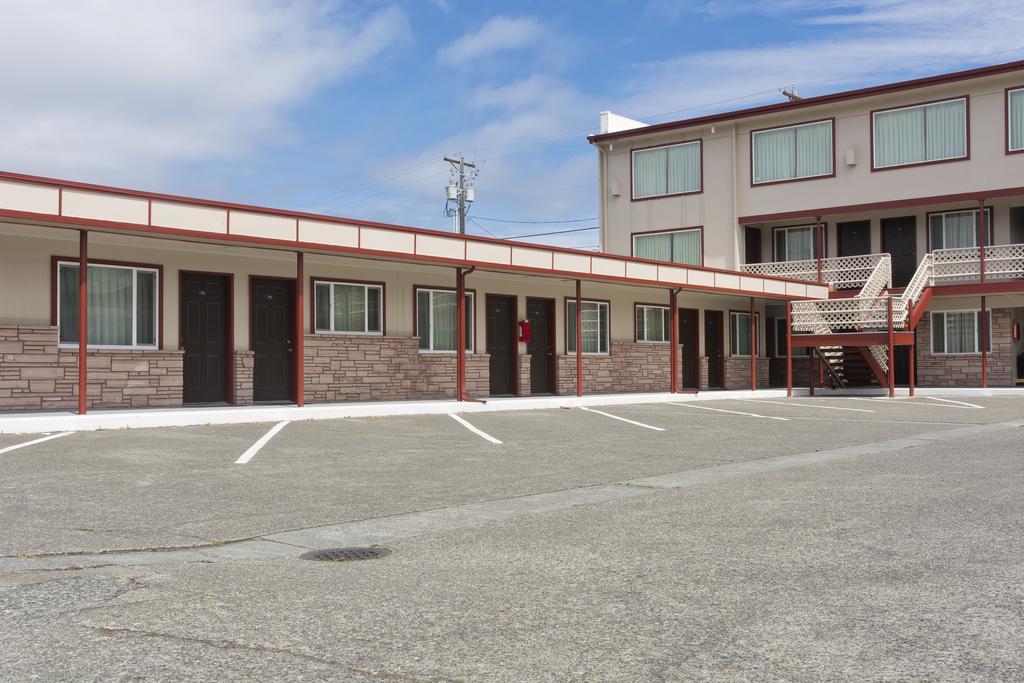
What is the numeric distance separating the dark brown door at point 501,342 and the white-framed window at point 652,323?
5.01 meters

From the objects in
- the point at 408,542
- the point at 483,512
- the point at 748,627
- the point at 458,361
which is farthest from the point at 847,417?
the point at 748,627

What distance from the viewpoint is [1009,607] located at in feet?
15.8

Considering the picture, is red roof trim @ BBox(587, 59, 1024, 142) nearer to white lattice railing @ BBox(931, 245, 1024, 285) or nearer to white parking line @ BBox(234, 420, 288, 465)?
white lattice railing @ BBox(931, 245, 1024, 285)

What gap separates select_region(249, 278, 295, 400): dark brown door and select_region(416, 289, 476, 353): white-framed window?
3.13 metres

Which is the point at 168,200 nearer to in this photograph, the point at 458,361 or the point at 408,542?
the point at 458,361

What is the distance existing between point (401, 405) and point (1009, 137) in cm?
2086

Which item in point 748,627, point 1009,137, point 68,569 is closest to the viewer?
point 748,627

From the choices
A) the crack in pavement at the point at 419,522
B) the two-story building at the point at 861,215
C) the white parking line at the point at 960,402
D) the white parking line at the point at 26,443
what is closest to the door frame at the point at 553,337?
the two-story building at the point at 861,215

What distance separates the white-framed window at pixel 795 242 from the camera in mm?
32812

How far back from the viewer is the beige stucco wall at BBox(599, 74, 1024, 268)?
28438mm

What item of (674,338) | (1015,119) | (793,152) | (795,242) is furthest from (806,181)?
(674,338)

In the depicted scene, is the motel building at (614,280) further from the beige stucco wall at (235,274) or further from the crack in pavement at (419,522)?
the crack in pavement at (419,522)

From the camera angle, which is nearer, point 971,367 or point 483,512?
point 483,512

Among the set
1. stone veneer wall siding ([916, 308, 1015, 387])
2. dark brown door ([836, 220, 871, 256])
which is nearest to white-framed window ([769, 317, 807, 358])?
dark brown door ([836, 220, 871, 256])
